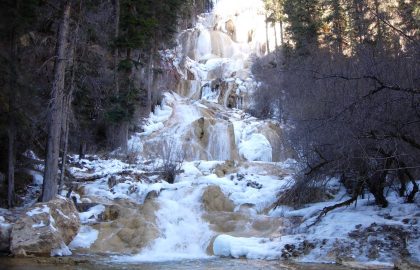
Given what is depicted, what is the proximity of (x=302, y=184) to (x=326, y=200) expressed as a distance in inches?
67.8

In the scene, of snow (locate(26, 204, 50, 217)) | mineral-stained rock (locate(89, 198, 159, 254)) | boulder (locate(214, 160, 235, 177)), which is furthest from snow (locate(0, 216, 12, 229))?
boulder (locate(214, 160, 235, 177))

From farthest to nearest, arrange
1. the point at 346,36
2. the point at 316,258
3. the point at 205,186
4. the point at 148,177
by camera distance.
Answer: the point at 346,36 → the point at 148,177 → the point at 205,186 → the point at 316,258

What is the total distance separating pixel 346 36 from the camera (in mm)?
32000

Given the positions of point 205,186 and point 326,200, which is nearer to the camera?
point 326,200

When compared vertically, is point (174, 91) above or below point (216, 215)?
above

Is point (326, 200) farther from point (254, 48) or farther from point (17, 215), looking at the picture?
point (254, 48)

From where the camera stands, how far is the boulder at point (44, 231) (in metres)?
9.48

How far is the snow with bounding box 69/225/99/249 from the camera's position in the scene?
35.4ft

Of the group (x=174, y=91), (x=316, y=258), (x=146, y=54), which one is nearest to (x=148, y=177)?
(x=316, y=258)

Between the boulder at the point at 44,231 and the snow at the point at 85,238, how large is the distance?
0.63ft

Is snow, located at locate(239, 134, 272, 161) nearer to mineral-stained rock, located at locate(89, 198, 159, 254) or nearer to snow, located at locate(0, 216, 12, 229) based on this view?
mineral-stained rock, located at locate(89, 198, 159, 254)

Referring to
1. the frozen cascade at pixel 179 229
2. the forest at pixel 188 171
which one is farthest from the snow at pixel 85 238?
the frozen cascade at pixel 179 229

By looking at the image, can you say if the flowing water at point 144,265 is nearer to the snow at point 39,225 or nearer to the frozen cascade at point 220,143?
the snow at point 39,225

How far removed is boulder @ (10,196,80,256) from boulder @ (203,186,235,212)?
15.3 ft
